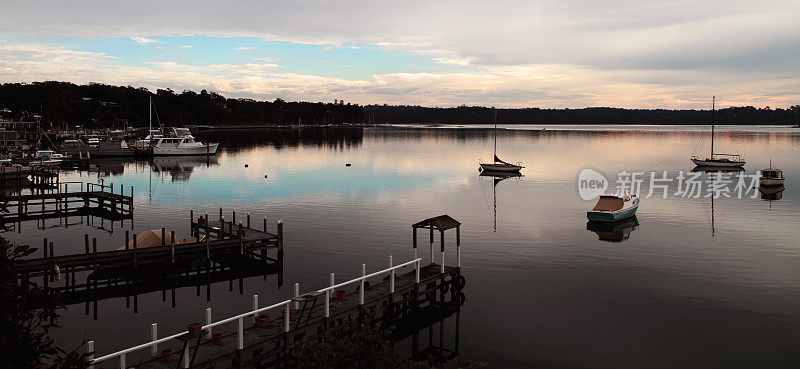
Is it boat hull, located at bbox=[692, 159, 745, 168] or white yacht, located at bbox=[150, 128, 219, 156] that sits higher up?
white yacht, located at bbox=[150, 128, 219, 156]

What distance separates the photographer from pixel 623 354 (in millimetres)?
22531

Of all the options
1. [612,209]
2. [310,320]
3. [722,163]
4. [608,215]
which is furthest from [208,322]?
[722,163]

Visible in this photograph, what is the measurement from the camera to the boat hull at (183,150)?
118938mm

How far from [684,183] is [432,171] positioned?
39.2m

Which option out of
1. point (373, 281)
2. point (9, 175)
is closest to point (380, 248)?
point (373, 281)

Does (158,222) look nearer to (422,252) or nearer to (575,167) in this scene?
(422,252)

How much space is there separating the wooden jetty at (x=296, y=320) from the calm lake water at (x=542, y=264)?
5.91ft

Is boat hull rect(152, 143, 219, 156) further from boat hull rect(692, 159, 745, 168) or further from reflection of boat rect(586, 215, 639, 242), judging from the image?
boat hull rect(692, 159, 745, 168)

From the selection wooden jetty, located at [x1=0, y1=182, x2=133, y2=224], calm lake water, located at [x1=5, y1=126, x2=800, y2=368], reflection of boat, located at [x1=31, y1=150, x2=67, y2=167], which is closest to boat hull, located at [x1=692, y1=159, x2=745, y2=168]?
calm lake water, located at [x1=5, y1=126, x2=800, y2=368]

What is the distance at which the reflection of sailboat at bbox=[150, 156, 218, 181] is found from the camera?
88.5 meters

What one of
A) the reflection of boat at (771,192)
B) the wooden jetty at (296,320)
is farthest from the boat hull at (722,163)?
the wooden jetty at (296,320)

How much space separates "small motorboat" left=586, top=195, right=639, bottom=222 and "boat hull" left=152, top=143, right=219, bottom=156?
9437 centimetres

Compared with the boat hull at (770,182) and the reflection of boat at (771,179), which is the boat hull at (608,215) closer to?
the boat hull at (770,182)

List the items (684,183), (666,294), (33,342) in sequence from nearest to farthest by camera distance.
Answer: (33,342), (666,294), (684,183)
